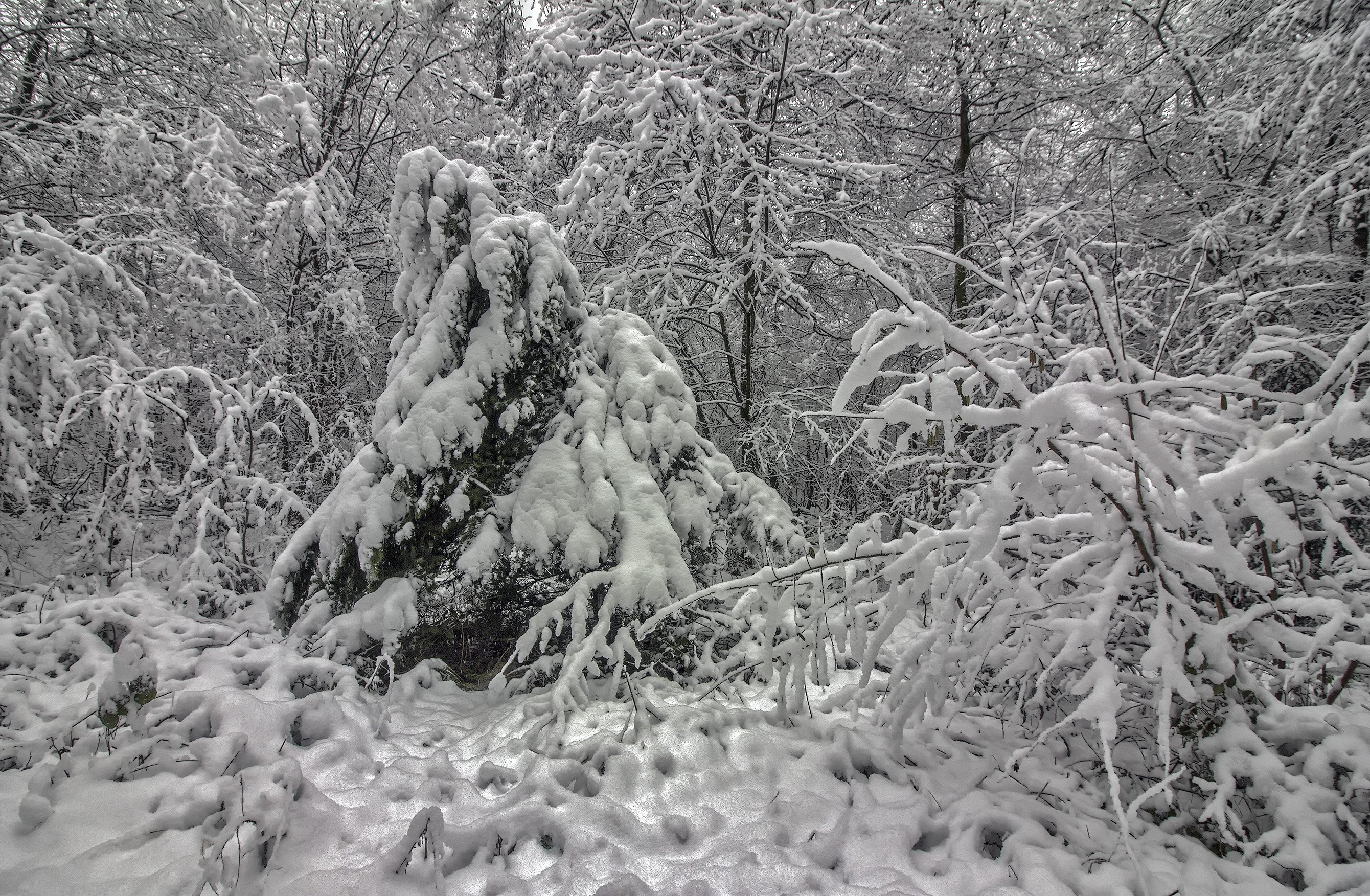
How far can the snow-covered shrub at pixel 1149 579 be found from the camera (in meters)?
1.61

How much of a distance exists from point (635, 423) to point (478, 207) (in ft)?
4.83

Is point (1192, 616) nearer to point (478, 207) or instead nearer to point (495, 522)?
point (495, 522)

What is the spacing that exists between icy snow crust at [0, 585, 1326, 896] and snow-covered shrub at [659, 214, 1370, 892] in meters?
0.19

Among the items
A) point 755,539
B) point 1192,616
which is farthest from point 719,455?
point 1192,616

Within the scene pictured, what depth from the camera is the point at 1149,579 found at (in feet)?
6.22

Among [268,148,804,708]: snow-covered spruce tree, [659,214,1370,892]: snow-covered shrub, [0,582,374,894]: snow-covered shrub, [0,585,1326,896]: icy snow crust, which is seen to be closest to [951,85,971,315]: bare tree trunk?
[268,148,804,708]: snow-covered spruce tree

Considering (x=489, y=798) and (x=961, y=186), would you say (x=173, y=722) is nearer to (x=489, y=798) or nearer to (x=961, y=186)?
(x=489, y=798)

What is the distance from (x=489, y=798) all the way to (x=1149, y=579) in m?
2.33

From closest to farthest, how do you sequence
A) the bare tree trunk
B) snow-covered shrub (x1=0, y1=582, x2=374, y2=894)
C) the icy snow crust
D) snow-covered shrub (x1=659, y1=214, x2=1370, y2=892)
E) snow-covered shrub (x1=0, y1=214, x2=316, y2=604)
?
1. snow-covered shrub (x1=659, y1=214, x2=1370, y2=892)
2. the icy snow crust
3. snow-covered shrub (x1=0, y1=582, x2=374, y2=894)
4. snow-covered shrub (x1=0, y1=214, x2=316, y2=604)
5. the bare tree trunk

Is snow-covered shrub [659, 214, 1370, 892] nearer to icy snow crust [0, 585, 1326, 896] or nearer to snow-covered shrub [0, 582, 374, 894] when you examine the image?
icy snow crust [0, 585, 1326, 896]

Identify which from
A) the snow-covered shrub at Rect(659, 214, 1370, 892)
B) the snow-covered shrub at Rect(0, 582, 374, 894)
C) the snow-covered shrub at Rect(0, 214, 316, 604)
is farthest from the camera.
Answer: the snow-covered shrub at Rect(0, 214, 316, 604)

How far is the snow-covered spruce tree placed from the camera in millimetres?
3027

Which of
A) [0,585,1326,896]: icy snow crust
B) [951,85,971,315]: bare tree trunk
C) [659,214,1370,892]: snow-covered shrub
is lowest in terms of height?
[0,585,1326,896]: icy snow crust

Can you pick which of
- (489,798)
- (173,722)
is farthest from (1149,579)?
(173,722)
